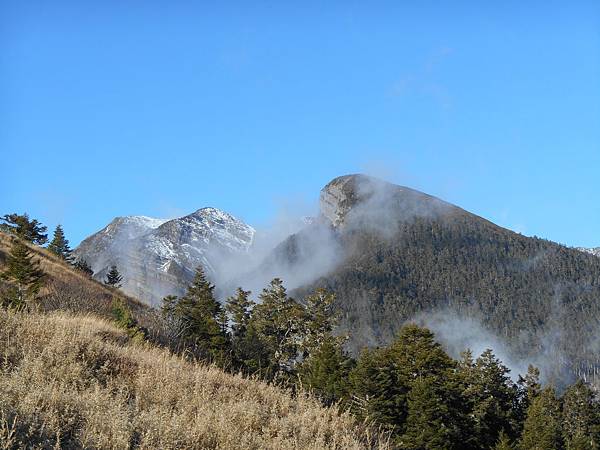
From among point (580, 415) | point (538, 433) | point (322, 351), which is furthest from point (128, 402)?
point (580, 415)

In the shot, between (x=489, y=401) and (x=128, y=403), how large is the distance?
158 ft

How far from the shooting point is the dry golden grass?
521 centimetres

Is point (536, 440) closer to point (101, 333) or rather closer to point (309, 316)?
point (309, 316)

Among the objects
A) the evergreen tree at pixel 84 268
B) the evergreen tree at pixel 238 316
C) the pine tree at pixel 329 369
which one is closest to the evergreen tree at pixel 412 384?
the pine tree at pixel 329 369

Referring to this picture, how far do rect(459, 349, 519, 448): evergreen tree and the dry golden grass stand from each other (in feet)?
131

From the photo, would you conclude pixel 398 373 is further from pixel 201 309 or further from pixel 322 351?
pixel 201 309

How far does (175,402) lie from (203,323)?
37067 millimetres

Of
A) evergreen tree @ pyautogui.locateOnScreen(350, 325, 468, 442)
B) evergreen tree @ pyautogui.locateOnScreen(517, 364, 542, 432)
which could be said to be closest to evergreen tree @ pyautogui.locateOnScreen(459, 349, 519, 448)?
evergreen tree @ pyautogui.locateOnScreen(517, 364, 542, 432)

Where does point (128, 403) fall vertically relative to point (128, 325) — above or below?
below

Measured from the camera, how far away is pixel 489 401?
49281 millimetres

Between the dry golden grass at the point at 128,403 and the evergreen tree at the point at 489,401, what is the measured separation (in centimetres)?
4005

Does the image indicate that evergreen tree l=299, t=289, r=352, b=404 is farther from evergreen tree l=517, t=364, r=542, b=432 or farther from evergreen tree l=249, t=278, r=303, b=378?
evergreen tree l=517, t=364, r=542, b=432

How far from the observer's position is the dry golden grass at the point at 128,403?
5215 mm

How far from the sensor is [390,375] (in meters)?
40.1
